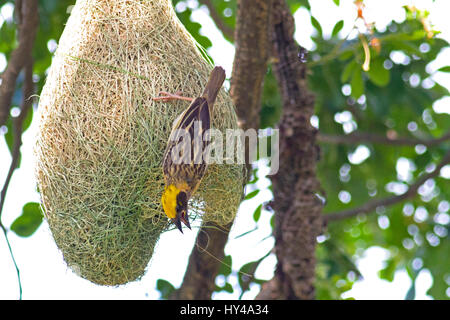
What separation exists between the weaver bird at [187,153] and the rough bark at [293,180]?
0.91 m

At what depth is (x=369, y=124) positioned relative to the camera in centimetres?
413

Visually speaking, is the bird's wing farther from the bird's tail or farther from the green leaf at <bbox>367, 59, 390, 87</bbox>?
the green leaf at <bbox>367, 59, 390, 87</bbox>

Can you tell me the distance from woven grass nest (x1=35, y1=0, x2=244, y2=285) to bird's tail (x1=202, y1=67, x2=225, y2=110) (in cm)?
10

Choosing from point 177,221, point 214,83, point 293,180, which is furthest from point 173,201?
point 293,180

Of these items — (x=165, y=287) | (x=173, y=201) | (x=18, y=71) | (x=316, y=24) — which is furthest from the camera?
(x=316, y=24)

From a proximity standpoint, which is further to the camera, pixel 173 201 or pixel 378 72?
pixel 378 72

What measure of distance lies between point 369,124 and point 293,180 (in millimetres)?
1272

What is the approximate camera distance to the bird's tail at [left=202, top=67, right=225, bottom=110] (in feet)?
7.27

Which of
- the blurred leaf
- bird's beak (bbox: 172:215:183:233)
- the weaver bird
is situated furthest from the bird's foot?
the blurred leaf

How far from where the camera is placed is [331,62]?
11.8 ft

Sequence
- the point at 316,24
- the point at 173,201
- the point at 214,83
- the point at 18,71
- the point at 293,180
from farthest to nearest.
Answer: the point at 316,24 < the point at 293,180 < the point at 18,71 < the point at 214,83 < the point at 173,201

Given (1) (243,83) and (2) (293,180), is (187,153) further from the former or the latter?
(2) (293,180)

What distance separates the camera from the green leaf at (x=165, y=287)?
3.19 metres
